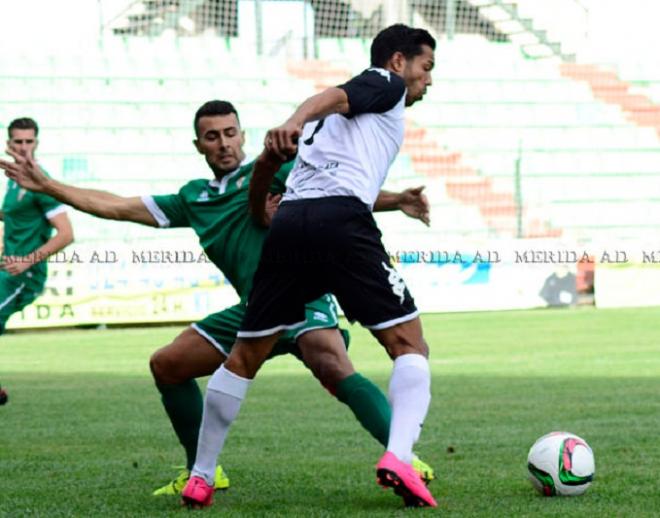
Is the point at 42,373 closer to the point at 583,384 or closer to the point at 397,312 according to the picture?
the point at 583,384

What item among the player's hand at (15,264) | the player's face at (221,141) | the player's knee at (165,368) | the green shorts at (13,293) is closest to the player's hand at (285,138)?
the player's face at (221,141)

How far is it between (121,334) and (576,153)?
1512cm

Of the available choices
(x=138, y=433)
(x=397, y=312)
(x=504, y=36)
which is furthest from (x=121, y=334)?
(x=504, y=36)

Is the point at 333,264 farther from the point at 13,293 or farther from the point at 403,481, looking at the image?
the point at 13,293

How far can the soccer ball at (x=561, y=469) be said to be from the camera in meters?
5.53

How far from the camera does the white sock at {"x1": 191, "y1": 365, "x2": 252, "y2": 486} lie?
555 centimetres

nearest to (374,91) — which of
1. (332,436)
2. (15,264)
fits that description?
(332,436)

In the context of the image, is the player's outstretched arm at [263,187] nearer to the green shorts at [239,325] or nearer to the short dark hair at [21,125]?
the green shorts at [239,325]

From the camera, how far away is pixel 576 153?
33250mm

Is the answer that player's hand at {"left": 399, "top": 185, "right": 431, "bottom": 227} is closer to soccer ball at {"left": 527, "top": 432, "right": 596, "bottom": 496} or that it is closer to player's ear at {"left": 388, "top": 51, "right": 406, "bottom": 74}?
player's ear at {"left": 388, "top": 51, "right": 406, "bottom": 74}

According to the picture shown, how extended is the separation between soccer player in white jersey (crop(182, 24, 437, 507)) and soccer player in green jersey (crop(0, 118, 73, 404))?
506 centimetres

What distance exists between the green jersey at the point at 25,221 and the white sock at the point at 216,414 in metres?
5.17

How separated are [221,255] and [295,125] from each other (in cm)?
156

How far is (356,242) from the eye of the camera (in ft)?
17.2
